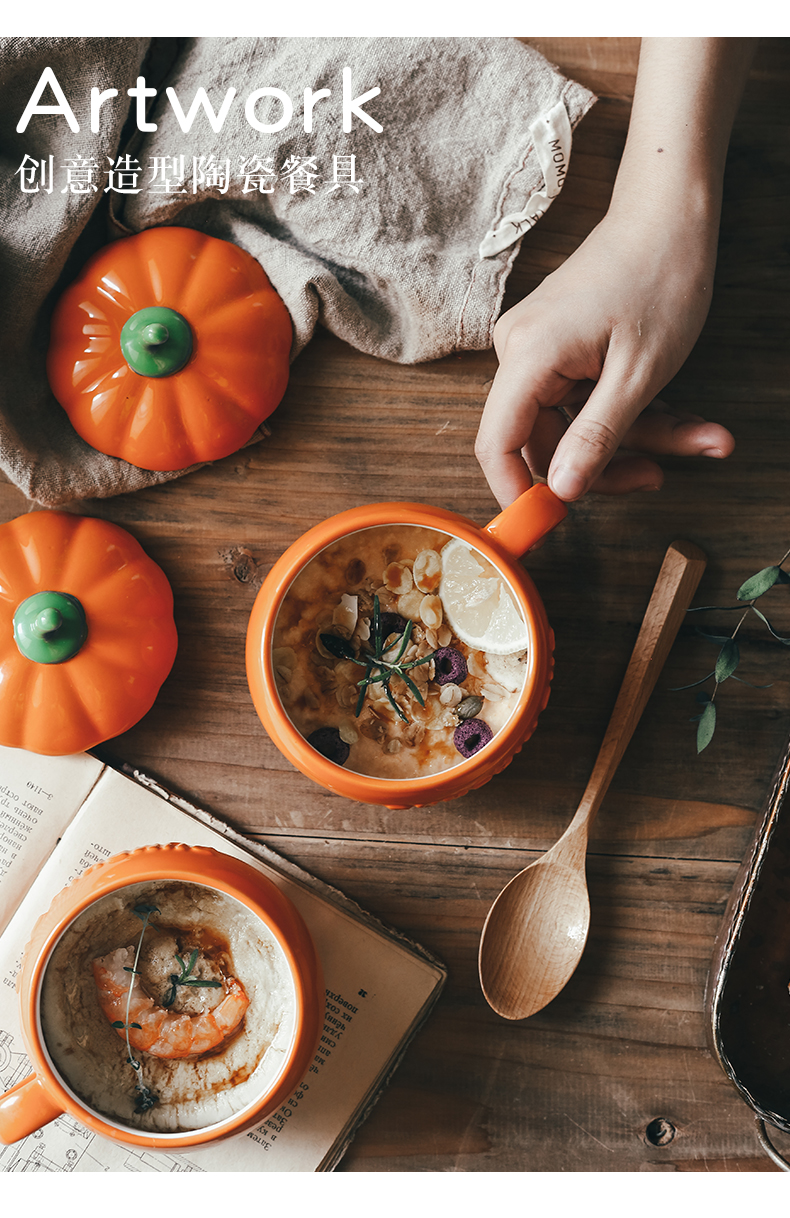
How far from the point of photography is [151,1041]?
31.5 inches

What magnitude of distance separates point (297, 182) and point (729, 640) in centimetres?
67

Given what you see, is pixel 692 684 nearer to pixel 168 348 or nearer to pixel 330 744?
pixel 330 744

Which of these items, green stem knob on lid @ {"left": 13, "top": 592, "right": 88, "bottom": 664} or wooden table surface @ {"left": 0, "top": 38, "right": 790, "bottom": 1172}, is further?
wooden table surface @ {"left": 0, "top": 38, "right": 790, "bottom": 1172}

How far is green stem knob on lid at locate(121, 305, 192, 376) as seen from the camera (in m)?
0.79

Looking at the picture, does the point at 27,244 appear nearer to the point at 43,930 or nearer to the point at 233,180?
the point at 233,180

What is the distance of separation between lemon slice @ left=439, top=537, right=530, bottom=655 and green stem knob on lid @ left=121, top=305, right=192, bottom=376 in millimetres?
331

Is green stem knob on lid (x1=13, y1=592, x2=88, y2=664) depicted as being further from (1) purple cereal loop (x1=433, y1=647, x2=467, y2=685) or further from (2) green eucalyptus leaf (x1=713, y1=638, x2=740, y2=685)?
(2) green eucalyptus leaf (x1=713, y1=638, x2=740, y2=685)

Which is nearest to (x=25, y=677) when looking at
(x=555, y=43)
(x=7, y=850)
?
(x=7, y=850)

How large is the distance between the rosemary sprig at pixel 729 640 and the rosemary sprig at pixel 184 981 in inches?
22.1

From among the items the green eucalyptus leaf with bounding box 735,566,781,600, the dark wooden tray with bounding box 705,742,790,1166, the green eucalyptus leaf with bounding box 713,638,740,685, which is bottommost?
the dark wooden tray with bounding box 705,742,790,1166

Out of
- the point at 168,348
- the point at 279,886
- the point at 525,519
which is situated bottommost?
the point at 279,886

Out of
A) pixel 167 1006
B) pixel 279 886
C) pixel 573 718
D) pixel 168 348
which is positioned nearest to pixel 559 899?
pixel 573 718

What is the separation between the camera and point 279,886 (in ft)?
2.93

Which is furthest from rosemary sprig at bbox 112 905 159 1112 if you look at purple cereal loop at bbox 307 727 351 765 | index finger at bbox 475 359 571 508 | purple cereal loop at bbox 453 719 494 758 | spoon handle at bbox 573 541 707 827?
index finger at bbox 475 359 571 508
